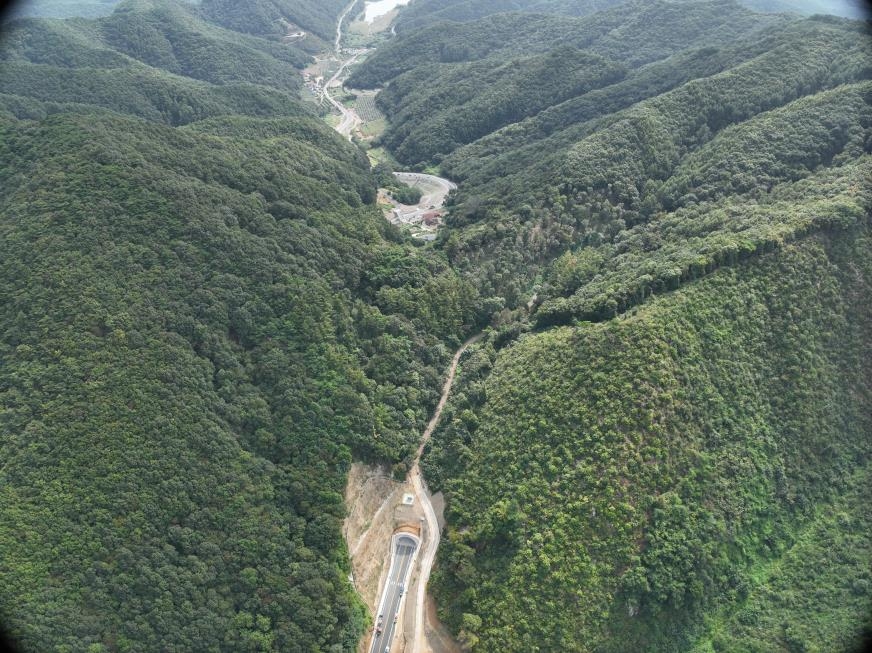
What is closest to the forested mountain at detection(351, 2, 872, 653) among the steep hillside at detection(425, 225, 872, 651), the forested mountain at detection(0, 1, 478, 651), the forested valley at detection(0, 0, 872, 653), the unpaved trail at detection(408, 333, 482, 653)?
the steep hillside at detection(425, 225, 872, 651)

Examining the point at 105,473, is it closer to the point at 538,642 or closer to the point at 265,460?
the point at 265,460

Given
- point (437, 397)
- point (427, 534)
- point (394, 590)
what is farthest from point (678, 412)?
point (394, 590)

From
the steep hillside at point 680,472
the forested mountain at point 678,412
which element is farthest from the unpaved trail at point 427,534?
the steep hillside at point 680,472

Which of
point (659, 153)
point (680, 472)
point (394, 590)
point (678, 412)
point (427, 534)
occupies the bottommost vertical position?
point (394, 590)

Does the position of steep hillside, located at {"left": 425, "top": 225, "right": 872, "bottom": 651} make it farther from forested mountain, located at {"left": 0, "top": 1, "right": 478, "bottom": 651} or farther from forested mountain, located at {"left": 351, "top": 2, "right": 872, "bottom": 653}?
forested mountain, located at {"left": 0, "top": 1, "right": 478, "bottom": 651}

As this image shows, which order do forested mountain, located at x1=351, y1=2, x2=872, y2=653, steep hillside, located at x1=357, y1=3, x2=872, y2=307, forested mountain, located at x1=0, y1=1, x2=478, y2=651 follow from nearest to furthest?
forested mountain, located at x1=0, y1=1, x2=478, y2=651 → forested mountain, located at x1=351, y1=2, x2=872, y2=653 → steep hillside, located at x1=357, y1=3, x2=872, y2=307

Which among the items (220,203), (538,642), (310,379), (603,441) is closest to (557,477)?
(603,441)

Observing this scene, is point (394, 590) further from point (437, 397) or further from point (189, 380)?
point (189, 380)
